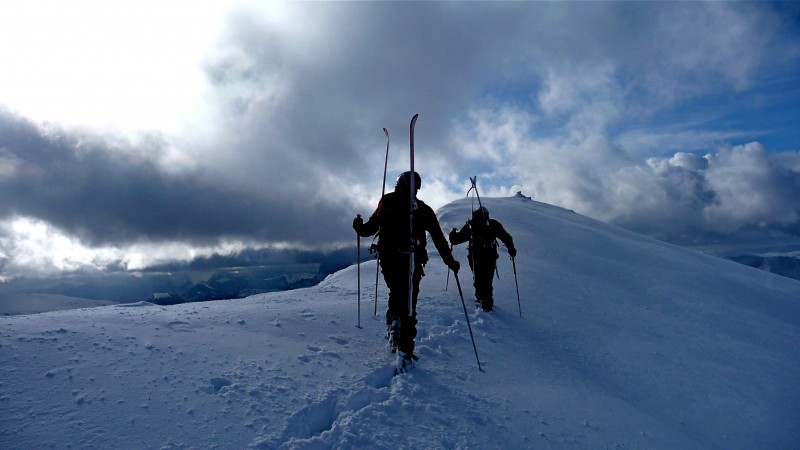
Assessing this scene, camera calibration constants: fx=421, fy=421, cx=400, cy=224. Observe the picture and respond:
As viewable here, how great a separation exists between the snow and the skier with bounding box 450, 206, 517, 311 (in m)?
0.70

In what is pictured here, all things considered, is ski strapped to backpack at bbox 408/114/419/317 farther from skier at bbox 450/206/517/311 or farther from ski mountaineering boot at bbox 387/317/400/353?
skier at bbox 450/206/517/311

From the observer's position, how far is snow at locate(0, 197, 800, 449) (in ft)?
13.0

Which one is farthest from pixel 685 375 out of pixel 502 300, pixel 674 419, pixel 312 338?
pixel 312 338

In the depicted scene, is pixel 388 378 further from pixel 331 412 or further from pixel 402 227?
pixel 402 227

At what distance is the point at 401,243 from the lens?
21.2 feet

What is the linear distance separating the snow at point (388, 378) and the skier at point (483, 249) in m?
0.70

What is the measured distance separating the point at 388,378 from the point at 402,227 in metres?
2.23

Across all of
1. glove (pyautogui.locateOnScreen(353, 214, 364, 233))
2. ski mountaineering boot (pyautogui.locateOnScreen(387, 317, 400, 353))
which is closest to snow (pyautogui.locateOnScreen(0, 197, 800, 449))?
ski mountaineering boot (pyautogui.locateOnScreen(387, 317, 400, 353))

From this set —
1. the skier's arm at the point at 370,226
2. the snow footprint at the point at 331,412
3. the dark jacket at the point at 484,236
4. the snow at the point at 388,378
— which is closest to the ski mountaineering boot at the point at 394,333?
the snow at the point at 388,378

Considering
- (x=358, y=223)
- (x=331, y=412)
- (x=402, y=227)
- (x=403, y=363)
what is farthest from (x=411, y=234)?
(x=331, y=412)

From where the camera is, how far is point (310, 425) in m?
4.30

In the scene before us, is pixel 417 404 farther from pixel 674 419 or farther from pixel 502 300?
pixel 502 300

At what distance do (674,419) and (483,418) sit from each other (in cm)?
367

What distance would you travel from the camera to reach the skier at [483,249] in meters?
10.2
